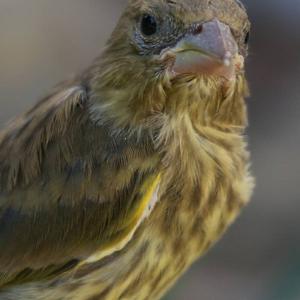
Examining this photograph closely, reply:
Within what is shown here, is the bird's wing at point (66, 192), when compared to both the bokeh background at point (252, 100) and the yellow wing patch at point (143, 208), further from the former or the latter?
the bokeh background at point (252, 100)

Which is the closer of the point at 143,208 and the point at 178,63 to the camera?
the point at 178,63

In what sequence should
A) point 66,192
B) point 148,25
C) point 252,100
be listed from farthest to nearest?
point 252,100
point 66,192
point 148,25

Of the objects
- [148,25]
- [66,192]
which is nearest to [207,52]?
[148,25]

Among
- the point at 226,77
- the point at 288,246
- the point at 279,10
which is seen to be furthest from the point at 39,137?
the point at 279,10

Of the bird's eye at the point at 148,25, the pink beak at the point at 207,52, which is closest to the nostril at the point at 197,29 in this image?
the pink beak at the point at 207,52

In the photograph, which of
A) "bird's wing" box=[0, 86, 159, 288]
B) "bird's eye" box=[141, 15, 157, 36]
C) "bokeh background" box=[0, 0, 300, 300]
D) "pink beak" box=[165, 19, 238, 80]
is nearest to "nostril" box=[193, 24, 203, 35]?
"pink beak" box=[165, 19, 238, 80]

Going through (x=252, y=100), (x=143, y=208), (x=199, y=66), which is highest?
(x=199, y=66)

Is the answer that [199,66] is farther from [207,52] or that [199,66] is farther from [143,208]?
[143,208]
